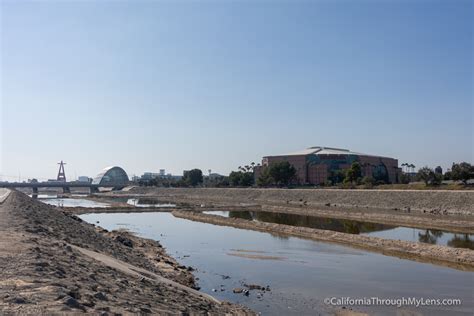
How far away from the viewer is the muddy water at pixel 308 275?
17422mm

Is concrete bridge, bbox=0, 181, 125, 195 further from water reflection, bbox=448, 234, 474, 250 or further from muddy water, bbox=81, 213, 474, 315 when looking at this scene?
water reflection, bbox=448, 234, 474, 250

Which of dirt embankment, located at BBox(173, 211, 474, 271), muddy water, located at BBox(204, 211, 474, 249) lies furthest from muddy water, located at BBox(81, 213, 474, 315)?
muddy water, located at BBox(204, 211, 474, 249)

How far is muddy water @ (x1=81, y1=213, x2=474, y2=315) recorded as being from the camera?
1742 centimetres

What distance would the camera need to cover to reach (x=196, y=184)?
6757 inches

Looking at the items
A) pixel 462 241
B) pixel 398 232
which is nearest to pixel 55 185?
pixel 398 232

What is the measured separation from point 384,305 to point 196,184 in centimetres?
15589

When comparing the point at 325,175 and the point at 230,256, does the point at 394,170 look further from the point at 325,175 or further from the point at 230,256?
the point at 230,256

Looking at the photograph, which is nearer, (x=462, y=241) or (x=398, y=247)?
(x=398, y=247)

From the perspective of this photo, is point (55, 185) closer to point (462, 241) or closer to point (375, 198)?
point (375, 198)

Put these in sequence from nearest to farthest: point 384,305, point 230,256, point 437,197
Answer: point 384,305 < point 230,256 < point 437,197

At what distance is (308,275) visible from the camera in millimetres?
22609

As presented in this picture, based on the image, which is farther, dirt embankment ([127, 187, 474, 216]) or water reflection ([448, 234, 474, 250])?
dirt embankment ([127, 187, 474, 216])

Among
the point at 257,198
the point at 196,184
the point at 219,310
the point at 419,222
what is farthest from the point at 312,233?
the point at 196,184

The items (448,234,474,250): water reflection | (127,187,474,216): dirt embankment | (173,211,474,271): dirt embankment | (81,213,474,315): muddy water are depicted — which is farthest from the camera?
(127,187,474,216): dirt embankment
